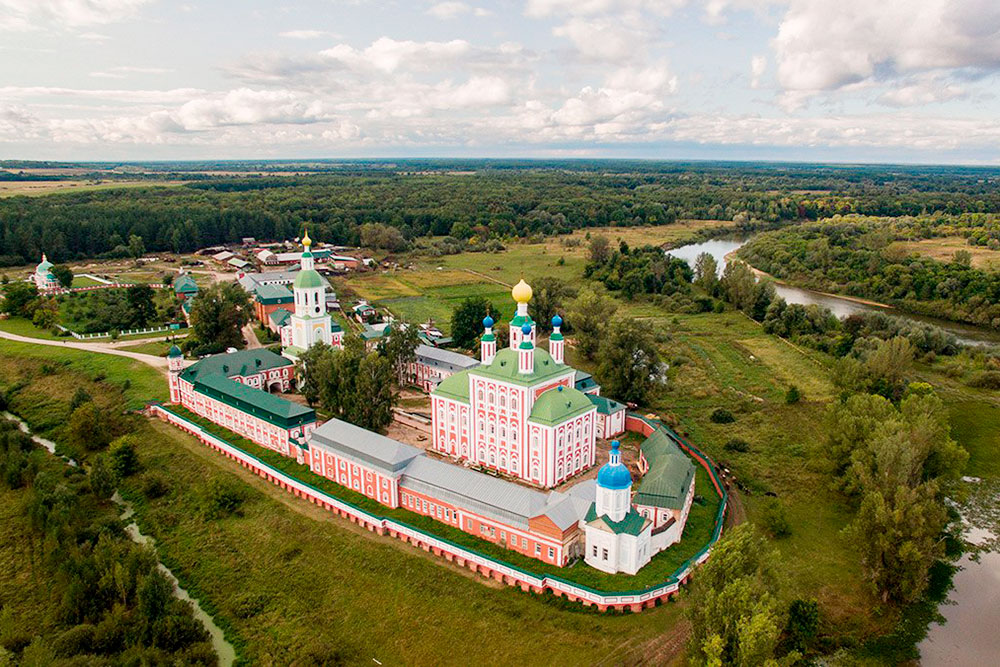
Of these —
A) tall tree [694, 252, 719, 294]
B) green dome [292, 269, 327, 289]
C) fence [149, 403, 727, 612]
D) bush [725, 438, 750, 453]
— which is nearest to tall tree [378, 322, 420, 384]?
green dome [292, 269, 327, 289]

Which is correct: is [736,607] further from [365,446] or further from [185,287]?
[185,287]

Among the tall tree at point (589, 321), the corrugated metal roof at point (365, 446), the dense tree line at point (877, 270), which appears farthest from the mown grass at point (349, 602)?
the dense tree line at point (877, 270)

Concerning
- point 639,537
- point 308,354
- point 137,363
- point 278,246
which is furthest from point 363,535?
point 278,246

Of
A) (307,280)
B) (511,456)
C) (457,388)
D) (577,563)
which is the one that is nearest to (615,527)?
(577,563)

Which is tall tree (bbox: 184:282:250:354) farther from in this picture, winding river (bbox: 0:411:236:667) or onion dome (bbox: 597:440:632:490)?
onion dome (bbox: 597:440:632:490)

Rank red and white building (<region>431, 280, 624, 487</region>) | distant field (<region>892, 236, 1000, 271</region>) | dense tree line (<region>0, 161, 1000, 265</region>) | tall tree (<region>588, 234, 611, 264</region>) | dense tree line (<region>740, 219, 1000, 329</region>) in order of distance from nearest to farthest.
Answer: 1. red and white building (<region>431, 280, 624, 487</region>)
2. dense tree line (<region>740, 219, 1000, 329</region>)
3. distant field (<region>892, 236, 1000, 271</region>)
4. tall tree (<region>588, 234, 611, 264</region>)
5. dense tree line (<region>0, 161, 1000, 265</region>)

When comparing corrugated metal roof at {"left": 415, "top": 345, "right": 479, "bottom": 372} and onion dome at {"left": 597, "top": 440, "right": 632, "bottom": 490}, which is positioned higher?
onion dome at {"left": 597, "top": 440, "right": 632, "bottom": 490}
